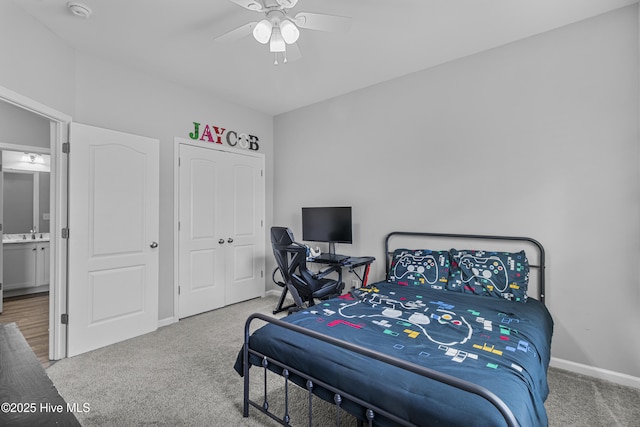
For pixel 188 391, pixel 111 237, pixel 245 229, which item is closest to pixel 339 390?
pixel 188 391

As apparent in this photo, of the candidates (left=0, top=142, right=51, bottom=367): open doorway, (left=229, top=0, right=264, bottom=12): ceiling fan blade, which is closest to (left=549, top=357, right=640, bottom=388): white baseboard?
(left=229, top=0, right=264, bottom=12): ceiling fan blade

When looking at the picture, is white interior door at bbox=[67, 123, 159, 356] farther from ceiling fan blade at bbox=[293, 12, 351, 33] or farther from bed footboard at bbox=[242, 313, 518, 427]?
ceiling fan blade at bbox=[293, 12, 351, 33]

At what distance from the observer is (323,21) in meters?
2.07

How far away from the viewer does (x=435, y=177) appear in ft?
10.9

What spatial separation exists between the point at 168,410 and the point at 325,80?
3.43m

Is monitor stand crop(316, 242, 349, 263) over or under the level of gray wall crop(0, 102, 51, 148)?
under

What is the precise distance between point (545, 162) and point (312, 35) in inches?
90.0

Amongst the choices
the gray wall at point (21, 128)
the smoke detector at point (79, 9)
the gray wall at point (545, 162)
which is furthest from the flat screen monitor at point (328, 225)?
the gray wall at point (21, 128)

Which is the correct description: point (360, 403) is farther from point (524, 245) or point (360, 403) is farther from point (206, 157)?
point (206, 157)

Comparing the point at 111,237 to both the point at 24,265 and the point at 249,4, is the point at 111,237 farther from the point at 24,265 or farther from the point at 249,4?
the point at 24,265

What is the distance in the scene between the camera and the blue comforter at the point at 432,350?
1269 mm

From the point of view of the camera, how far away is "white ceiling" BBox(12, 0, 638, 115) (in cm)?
238

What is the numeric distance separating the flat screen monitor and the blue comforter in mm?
1346

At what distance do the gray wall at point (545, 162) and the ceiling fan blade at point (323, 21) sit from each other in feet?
5.42
